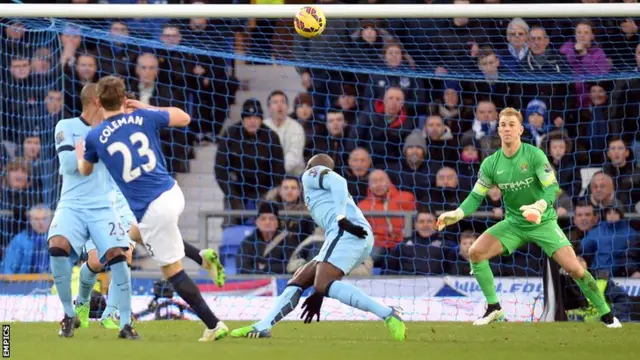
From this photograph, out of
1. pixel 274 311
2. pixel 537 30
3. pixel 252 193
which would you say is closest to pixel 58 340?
pixel 274 311

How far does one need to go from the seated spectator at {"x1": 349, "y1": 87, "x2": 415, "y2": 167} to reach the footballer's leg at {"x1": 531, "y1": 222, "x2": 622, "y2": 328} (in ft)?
12.9

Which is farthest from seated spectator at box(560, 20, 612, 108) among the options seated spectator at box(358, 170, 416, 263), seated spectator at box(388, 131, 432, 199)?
seated spectator at box(358, 170, 416, 263)

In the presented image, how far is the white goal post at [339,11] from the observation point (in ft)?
39.1

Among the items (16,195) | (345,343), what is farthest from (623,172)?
(16,195)

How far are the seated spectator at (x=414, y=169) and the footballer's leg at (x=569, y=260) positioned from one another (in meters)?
3.47

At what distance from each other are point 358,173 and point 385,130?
79 cm

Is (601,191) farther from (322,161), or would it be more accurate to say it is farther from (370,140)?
(322,161)

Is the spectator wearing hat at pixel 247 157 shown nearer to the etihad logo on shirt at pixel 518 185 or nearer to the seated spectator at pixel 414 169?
the seated spectator at pixel 414 169

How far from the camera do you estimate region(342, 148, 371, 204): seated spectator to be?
15.0 meters

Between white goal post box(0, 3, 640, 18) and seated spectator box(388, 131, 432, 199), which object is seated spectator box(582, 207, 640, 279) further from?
white goal post box(0, 3, 640, 18)

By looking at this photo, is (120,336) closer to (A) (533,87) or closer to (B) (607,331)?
(B) (607,331)

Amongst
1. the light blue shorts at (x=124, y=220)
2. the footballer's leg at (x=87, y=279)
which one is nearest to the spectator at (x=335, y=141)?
the light blue shorts at (x=124, y=220)

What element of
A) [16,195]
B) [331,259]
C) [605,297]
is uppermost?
[16,195]

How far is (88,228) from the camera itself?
10.6 m
